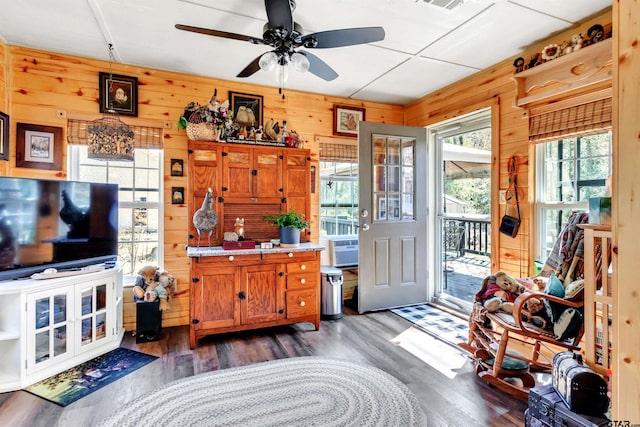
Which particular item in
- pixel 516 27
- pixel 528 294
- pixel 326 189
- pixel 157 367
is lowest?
pixel 157 367

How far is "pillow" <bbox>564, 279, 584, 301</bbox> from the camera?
1912mm

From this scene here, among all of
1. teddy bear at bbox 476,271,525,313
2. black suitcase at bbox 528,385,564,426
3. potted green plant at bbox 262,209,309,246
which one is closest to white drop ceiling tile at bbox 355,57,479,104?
potted green plant at bbox 262,209,309,246

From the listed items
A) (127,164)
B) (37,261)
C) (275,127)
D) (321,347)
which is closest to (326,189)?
(275,127)

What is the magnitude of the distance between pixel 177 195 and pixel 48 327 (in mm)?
1470

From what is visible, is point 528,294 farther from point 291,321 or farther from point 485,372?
point 291,321

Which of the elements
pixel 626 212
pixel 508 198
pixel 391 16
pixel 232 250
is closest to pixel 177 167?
pixel 232 250

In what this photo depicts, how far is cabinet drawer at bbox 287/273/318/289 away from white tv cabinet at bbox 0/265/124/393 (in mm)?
1493

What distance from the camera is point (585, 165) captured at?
8.07ft

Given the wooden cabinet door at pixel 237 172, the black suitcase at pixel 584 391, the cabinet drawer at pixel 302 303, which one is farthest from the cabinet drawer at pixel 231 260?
the black suitcase at pixel 584 391

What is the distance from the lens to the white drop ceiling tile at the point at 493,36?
2211mm

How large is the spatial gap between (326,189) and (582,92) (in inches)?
101

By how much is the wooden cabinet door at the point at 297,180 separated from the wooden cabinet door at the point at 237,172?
367 mm

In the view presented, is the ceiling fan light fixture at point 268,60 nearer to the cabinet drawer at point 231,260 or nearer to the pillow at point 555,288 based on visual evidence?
the cabinet drawer at point 231,260

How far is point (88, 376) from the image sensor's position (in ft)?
7.39
